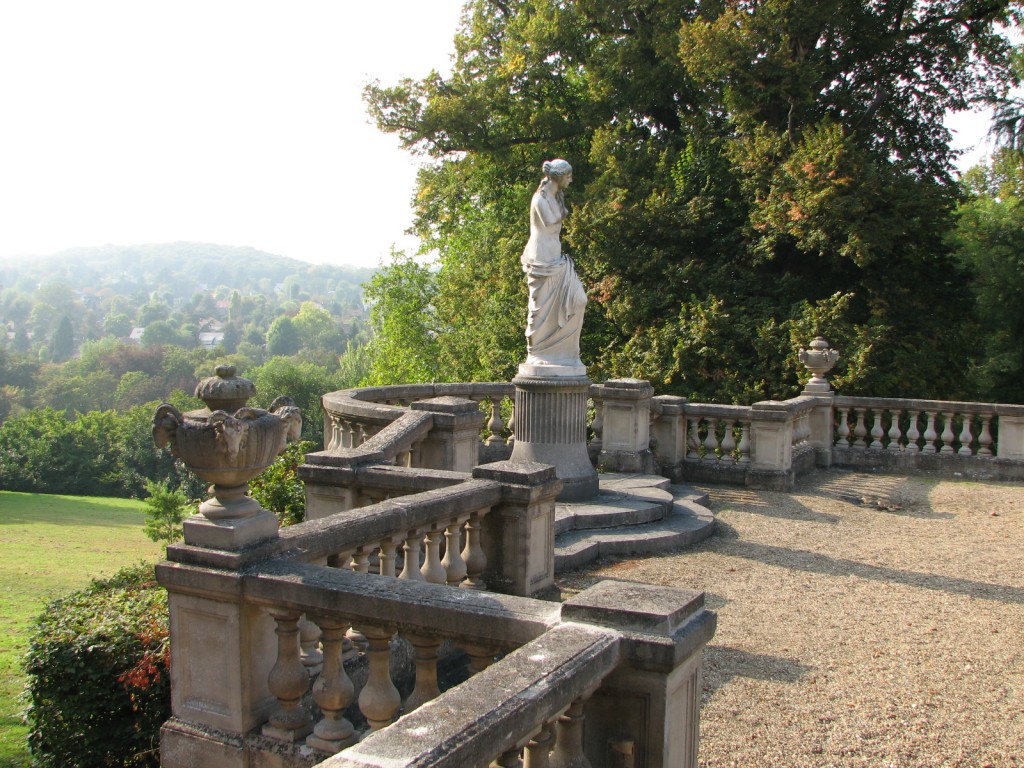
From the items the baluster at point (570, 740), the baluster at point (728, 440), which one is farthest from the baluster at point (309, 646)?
the baluster at point (728, 440)

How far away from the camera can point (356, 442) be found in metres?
9.91

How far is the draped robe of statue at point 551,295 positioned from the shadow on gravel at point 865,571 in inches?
105

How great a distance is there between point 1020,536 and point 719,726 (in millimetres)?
6782

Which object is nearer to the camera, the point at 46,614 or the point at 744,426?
the point at 46,614

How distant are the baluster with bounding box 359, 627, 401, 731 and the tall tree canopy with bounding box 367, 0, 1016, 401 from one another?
15.0m

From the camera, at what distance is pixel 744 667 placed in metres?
6.03

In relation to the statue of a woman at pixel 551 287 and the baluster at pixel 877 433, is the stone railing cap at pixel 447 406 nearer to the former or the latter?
the statue of a woman at pixel 551 287

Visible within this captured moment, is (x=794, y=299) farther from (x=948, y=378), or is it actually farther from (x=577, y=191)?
(x=577, y=191)

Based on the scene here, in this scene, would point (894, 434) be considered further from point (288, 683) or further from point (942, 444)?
point (288, 683)

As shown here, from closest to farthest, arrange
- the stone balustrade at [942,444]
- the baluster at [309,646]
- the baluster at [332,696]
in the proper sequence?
1. the baluster at [332,696]
2. the baluster at [309,646]
3. the stone balustrade at [942,444]

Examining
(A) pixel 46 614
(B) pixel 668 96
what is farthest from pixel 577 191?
(A) pixel 46 614

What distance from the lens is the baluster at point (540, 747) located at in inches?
115

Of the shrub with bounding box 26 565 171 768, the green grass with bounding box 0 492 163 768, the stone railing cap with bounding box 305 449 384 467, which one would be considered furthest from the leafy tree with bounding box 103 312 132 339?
the stone railing cap with bounding box 305 449 384 467

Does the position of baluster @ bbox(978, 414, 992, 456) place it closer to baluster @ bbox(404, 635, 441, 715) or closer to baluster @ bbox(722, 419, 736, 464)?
baluster @ bbox(722, 419, 736, 464)
